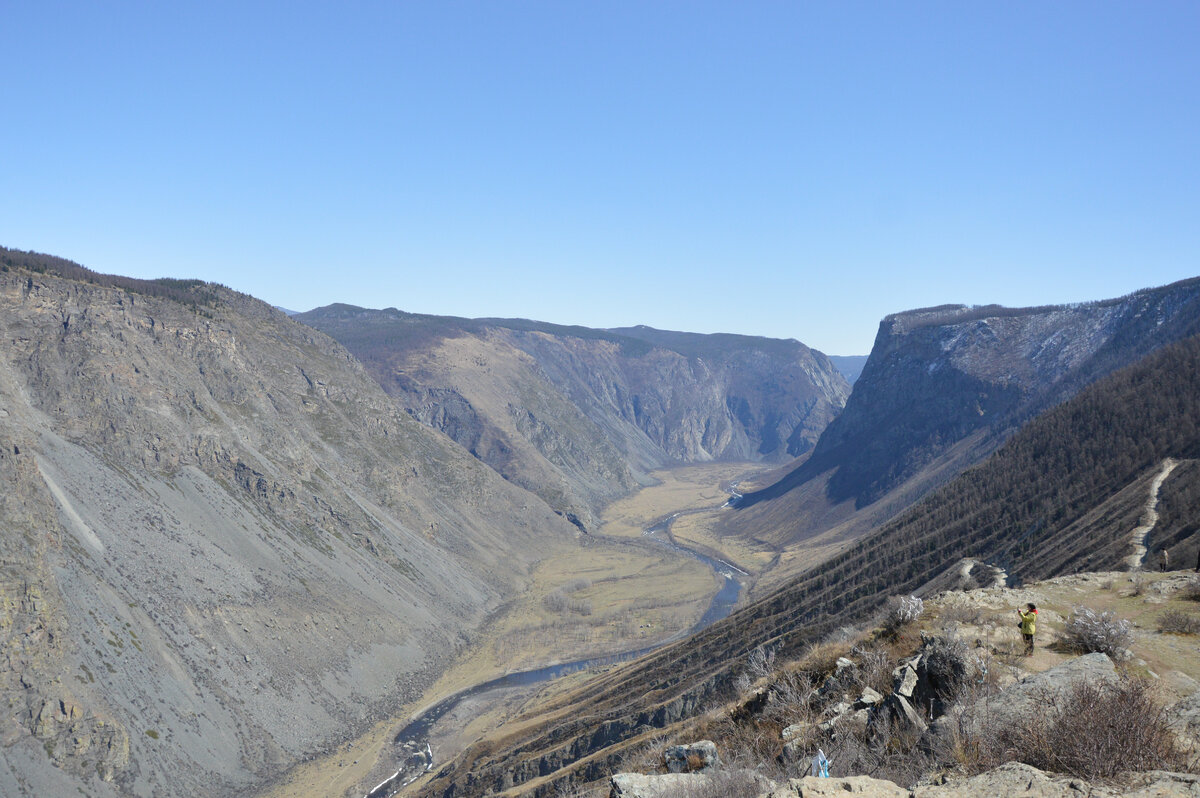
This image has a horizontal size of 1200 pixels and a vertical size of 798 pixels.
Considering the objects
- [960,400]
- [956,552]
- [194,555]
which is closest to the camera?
[956,552]

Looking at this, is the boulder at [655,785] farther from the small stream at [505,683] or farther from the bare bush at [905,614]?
the small stream at [505,683]

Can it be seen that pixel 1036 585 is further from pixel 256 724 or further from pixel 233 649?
pixel 233 649

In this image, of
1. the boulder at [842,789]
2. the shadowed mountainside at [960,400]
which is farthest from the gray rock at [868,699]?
the shadowed mountainside at [960,400]

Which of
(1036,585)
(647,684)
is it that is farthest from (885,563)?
(1036,585)

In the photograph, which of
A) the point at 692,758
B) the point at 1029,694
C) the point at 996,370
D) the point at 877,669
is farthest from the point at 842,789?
the point at 996,370

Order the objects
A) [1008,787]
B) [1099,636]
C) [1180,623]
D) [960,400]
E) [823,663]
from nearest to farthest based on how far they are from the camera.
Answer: [1008,787] < [1099,636] < [1180,623] < [823,663] < [960,400]

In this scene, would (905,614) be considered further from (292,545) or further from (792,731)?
(292,545)
